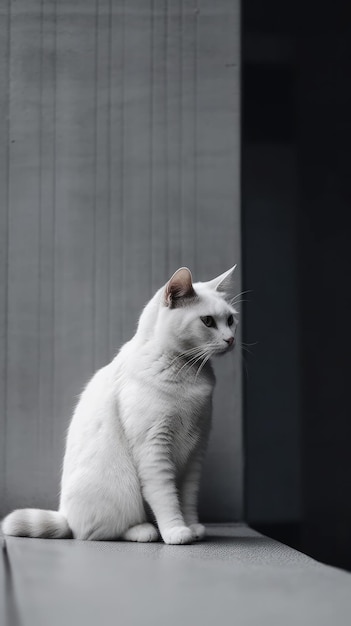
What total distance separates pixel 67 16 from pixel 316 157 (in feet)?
4.88

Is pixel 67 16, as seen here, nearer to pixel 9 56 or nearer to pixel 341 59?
pixel 9 56

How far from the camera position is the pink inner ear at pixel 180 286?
1.85 metres

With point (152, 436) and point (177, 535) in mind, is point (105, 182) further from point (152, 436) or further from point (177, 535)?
point (177, 535)

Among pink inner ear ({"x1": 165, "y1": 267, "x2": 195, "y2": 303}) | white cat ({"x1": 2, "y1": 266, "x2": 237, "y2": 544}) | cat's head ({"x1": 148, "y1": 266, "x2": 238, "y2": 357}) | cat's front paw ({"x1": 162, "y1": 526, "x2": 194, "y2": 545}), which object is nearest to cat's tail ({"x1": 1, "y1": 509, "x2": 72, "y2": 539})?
white cat ({"x1": 2, "y1": 266, "x2": 237, "y2": 544})

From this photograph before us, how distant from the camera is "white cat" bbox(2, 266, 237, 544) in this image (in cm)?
185

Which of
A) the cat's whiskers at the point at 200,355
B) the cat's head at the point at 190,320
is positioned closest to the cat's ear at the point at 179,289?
the cat's head at the point at 190,320

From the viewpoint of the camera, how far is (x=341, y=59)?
11.1 feet

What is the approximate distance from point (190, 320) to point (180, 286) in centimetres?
9

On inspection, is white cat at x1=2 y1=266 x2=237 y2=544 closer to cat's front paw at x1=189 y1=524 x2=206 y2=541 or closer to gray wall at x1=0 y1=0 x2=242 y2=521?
cat's front paw at x1=189 y1=524 x2=206 y2=541

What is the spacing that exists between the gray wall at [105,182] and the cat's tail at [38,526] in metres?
0.42

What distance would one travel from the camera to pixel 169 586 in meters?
1.38

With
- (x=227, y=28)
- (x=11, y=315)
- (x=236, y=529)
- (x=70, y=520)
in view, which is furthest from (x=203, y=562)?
(x=227, y=28)

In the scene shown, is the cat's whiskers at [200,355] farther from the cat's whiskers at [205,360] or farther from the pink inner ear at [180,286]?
the pink inner ear at [180,286]

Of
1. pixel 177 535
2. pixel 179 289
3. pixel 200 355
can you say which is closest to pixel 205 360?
pixel 200 355
